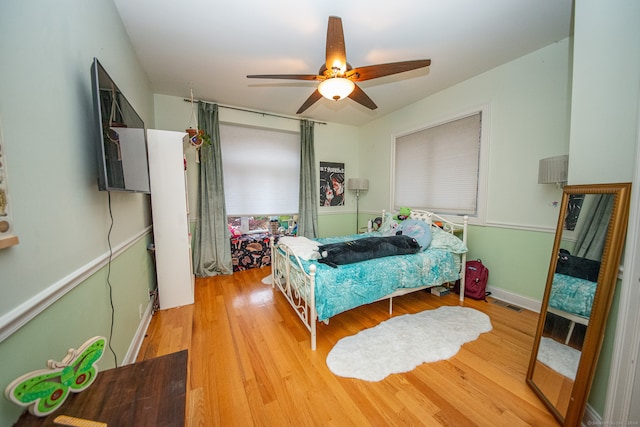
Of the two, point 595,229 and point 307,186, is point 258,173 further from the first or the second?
point 595,229

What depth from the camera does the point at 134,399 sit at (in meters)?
0.72

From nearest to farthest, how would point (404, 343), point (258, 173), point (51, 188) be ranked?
point (51, 188) → point (404, 343) → point (258, 173)

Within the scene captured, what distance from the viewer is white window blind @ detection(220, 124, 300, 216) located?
372 cm

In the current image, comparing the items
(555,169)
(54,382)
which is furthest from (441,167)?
(54,382)

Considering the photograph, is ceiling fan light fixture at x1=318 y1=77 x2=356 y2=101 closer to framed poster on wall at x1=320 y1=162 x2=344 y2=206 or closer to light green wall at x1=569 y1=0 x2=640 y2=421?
light green wall at x1=569 y1=0 x2=640 y2=421

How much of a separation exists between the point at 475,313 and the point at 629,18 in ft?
7.83

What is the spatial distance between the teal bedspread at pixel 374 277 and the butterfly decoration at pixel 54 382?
4.27ft

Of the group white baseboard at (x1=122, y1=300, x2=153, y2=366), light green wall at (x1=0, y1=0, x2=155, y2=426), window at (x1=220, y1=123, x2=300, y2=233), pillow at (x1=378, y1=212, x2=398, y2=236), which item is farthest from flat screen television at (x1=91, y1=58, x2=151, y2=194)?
pillow at (x1=378, y1=212, x2=398, y2=236)

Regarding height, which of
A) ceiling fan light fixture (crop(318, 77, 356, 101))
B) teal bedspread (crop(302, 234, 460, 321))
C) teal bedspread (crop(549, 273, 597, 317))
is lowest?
teal bedspread (crop(302, 234, 460, 321))

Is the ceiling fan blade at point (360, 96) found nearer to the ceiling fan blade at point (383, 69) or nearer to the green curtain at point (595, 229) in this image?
the ceiling fan blade at point (383, 69)

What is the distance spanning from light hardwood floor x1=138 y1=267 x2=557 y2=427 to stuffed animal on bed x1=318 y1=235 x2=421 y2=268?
662 millimetres

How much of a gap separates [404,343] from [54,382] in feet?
6.65

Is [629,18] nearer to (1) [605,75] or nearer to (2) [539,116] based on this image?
(1) [605,75]

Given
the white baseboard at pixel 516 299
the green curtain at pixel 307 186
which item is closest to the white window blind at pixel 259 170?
the green curtain at pixel 307 186
